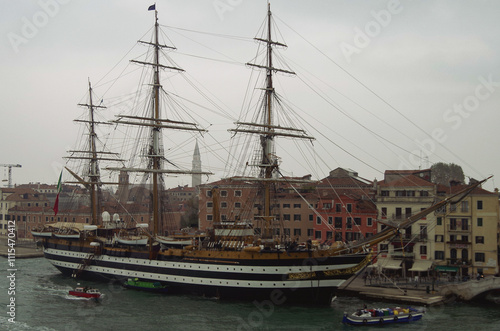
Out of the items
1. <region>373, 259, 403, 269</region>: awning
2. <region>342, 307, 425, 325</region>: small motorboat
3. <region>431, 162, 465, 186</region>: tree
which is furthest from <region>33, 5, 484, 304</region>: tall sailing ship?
<region>431, 162, 465, 186</region>: tree

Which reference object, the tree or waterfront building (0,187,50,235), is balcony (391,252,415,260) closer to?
the tree

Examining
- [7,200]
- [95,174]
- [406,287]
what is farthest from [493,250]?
[7,200]

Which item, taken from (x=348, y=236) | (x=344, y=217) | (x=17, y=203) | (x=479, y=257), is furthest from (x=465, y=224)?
(x=17, y=203)

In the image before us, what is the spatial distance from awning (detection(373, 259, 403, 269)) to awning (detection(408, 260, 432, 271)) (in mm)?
1316

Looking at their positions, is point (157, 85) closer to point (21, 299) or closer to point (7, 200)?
point (21, 299)

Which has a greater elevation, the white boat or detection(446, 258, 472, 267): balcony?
the white boat

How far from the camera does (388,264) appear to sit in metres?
50.2

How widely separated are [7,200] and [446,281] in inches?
3235

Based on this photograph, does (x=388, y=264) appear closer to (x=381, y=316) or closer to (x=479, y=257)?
(x=479, y=257)

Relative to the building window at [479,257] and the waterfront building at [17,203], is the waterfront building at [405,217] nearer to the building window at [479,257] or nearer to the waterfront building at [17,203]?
the building window at [479,257]

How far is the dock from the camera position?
39844 mm

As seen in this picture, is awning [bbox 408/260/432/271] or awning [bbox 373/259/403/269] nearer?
awning [bbox 408/260/432/271]

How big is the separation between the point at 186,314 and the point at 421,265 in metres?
24.1

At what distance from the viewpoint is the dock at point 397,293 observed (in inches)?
1569
